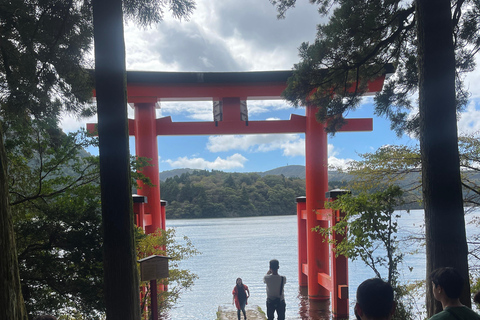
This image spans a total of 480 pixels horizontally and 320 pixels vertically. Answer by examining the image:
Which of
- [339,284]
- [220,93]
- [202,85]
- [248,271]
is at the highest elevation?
[202,85]

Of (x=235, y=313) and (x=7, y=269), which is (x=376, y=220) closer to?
(x=7, y=269)

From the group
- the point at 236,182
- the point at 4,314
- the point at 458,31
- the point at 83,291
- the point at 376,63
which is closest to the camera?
the point at 4,314

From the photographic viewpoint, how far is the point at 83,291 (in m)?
4.65

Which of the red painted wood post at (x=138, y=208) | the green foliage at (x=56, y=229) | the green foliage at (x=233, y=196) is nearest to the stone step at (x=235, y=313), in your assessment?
the red painted wood post at (x=138, y=208)

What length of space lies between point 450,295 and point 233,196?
3686 cm

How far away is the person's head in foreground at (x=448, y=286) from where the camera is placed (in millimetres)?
1752

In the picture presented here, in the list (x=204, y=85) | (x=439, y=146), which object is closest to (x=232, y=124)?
(x=204, y=85)

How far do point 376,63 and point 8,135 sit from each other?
5035mm

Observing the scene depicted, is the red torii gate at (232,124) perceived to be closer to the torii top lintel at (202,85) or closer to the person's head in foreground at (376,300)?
the torii top lintel at (202,85)

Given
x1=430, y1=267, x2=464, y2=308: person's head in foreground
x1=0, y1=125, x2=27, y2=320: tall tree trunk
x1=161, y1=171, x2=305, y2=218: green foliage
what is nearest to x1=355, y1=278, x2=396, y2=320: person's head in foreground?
x1=430, y1=267, x2=464, y2=308: person's head in foreground

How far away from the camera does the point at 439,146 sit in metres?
3.41

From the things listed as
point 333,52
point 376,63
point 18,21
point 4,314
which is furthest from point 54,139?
point 376,63

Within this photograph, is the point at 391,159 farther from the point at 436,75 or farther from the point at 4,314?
the point at 4,314

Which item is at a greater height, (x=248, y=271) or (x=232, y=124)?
(x=232, y=124)
